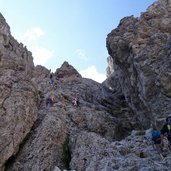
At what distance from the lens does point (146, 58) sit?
36.4m

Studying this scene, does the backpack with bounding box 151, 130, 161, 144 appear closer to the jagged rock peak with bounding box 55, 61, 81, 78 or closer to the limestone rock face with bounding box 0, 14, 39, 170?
the limestone rock face with bounding box 0, 14, 39, 170

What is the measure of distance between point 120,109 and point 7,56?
19651 millimetres

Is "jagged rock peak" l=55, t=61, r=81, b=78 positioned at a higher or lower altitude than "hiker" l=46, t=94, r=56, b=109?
higher

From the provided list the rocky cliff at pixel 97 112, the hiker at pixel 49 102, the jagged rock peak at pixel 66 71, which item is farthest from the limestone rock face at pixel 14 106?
the jagged rock peak at pixel 66 71

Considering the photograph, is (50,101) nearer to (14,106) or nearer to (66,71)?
(14,106)

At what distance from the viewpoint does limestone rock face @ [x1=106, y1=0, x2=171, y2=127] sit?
32375 millimetres

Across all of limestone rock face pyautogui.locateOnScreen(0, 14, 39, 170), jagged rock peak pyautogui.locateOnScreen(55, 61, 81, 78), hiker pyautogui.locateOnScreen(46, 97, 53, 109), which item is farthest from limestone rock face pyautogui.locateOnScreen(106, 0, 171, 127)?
jagged rock peak pyautogui.locateOnScreen(55, 61, 81, 78)

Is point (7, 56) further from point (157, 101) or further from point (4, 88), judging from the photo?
point (157, 101)

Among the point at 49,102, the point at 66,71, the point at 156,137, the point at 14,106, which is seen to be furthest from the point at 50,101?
the point at 66,71

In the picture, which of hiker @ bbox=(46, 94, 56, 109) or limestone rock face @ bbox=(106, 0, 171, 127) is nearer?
limestone rock face @ bbox=(106, 0, 171, 127)

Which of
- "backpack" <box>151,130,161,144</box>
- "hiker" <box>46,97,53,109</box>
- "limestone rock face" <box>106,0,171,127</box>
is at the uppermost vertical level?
"limestone rock face" <box>106,0,171,127</box>

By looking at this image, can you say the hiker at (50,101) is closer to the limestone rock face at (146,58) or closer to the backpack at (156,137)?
the limestone rock face at (146,58)

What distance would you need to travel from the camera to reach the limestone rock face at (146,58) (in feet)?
106

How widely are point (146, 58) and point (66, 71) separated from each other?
2939cm
